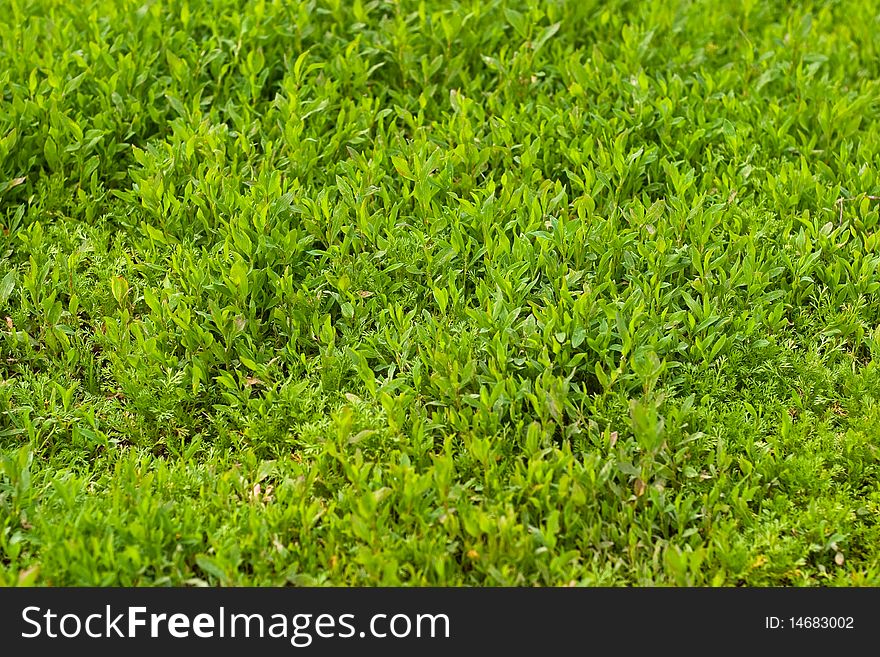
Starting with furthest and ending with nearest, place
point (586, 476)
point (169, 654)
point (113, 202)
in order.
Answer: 1. point (113, 202)
2. point (586, 476)
3. point (169, 654)

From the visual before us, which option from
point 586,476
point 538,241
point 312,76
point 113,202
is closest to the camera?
point 586,476

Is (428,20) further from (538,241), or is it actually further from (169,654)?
(169,654)

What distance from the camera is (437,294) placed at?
4.44 meters

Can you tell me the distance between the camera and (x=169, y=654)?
3436 mm

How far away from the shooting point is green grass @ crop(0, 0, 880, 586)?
3.70 m

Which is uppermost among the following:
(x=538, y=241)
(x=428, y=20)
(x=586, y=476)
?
(x=428, y=20)

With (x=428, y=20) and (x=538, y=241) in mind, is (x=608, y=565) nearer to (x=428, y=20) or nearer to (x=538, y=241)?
(x=538, y=241)

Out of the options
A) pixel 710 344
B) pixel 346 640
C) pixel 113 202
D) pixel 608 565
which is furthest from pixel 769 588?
pixel 113 202

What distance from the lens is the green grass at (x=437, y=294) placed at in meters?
3.70

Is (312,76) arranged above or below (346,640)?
above

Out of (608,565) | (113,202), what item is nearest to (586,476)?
(608,565)

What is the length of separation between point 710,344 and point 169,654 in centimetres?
254

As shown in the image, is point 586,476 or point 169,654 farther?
point 586,476

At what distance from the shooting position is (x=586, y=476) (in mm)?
3779
